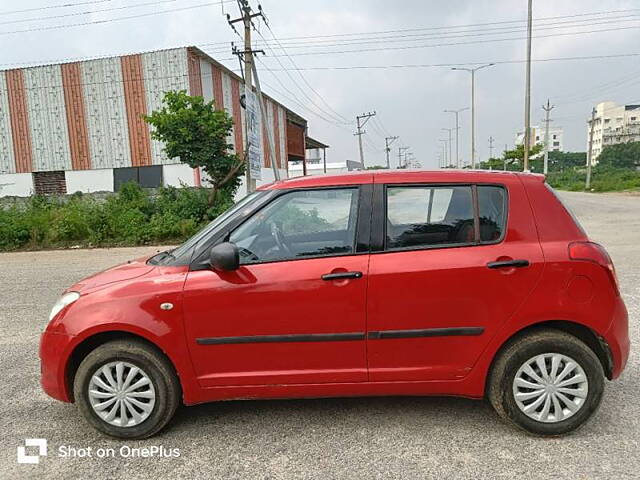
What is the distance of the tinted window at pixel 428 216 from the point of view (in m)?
2.86

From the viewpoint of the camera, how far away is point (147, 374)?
2.83 metres

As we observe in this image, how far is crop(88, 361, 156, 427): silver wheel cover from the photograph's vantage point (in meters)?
2.84

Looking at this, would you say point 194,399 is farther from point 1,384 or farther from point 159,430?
point 1,384

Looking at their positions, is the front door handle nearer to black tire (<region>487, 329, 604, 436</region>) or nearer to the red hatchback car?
the red hatchback car

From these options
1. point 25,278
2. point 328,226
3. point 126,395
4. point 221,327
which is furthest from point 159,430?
point 25,278

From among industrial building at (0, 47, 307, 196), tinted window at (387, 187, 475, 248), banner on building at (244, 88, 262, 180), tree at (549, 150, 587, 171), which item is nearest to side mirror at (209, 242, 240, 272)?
tinted window at (387, 187, 475, 248)

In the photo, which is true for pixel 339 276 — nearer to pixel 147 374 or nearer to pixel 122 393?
pixel 147 374

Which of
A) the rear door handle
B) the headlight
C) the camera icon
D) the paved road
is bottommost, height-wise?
the paved road

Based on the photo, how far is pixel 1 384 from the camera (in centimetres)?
373

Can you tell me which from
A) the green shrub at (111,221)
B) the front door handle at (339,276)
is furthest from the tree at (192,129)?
the front door handle at (339,276)

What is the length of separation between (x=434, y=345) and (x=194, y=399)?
5.23 feet

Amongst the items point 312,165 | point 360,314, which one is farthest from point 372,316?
point 312,165

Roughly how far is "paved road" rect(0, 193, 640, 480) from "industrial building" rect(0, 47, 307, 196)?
17.2 m

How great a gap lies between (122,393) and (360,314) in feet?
5.35
